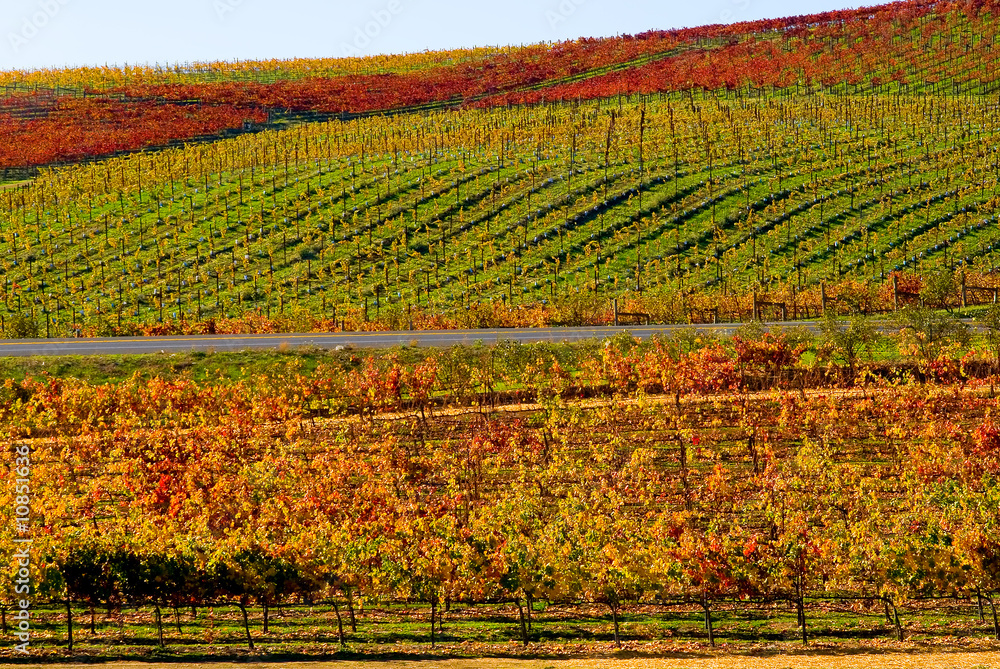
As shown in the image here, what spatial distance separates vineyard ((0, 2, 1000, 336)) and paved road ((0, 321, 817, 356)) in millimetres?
3735

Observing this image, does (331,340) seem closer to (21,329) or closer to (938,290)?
(21,329)

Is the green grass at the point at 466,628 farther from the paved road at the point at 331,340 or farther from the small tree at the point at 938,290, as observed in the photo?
the small tree at the point at 938,290

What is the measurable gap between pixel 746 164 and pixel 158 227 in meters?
44.0

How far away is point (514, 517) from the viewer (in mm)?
22625

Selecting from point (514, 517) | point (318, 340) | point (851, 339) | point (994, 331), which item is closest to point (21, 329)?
point (318, 340)

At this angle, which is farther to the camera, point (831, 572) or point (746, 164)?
point (746, 164)

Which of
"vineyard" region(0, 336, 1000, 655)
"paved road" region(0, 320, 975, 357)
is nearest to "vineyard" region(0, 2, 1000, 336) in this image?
"paved road" region(0, 320, 975, 357)

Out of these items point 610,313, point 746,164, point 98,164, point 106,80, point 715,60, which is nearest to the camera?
point 610,313

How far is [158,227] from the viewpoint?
69000mm

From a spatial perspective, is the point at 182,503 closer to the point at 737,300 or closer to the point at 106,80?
the point at 737,300

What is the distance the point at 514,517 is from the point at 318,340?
2072 cm

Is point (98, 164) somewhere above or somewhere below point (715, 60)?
below

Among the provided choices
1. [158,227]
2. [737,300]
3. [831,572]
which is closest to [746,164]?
[737,300]

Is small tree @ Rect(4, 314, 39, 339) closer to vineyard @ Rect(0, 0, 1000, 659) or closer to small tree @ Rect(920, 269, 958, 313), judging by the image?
vineyard @ Rect(0, 0, 1000, 659)
